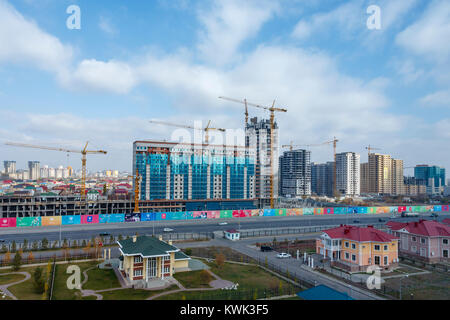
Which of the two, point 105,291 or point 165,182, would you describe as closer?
point 105,291

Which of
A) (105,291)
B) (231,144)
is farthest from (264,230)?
(231,144)

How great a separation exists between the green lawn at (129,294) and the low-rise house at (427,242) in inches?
1393

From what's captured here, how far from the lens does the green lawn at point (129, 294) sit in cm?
2735

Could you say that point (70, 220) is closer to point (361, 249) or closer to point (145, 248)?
point (145, 248)

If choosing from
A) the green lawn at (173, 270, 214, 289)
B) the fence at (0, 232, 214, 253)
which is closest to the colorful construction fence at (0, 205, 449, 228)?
the fence at (0, 232, 214, 253)

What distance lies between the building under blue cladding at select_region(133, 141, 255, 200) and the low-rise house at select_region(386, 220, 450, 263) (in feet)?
235

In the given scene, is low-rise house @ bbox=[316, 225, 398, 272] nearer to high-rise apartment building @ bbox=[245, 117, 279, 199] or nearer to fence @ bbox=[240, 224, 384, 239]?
fence @ bbox=[240, 224, 384, 239]

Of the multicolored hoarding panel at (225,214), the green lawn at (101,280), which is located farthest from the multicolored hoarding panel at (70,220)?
the green lawn at (101,280)

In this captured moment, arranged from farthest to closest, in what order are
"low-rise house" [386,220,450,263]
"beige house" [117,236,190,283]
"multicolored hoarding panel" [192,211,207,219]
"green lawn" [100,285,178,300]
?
"multicolored hoarding panel" [192,211,207,219], "low-rise house" [386,220,450,263], "beige house" [117,236,190,283], "green lawn" [100,285,178,300]

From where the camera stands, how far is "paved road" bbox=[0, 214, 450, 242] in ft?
186

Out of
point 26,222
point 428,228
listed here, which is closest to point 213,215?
point 26,222
